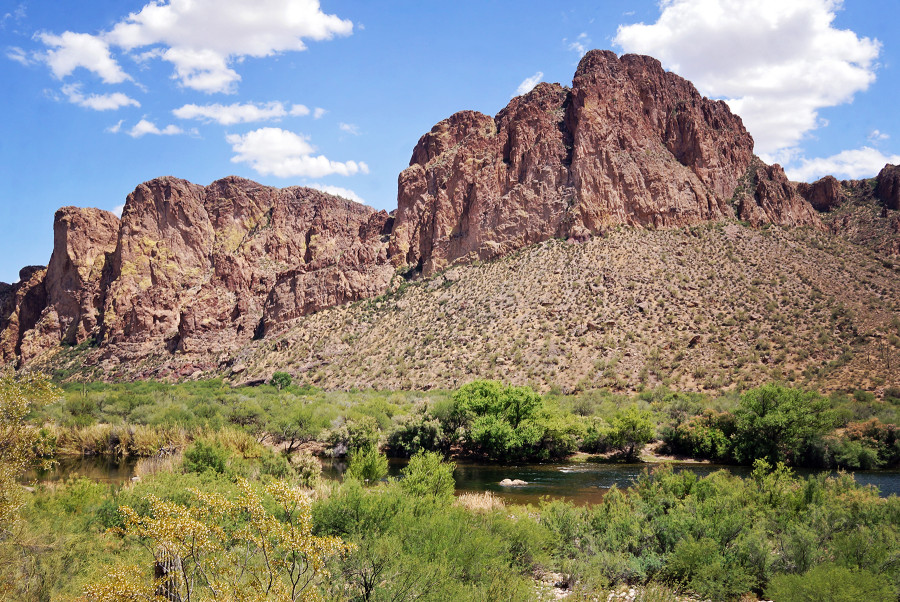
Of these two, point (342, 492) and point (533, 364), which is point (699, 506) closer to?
point (342, 492)

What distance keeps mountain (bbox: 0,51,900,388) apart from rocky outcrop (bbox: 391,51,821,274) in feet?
1.04

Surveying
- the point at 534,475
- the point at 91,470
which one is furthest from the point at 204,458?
the point at 534,475

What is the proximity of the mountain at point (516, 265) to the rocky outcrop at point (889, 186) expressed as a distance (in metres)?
0.36

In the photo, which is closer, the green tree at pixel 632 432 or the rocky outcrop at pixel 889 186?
the green tree at pixel 632 432

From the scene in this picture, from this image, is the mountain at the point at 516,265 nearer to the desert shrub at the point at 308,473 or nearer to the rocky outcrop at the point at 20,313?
the rocky outcrop at the point at 20,313

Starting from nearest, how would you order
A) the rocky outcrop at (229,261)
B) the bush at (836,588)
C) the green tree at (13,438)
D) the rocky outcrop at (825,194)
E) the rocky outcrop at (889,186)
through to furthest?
1. the green tree at (13,438)
2. the bush at (836,588)
3. the rocky outcrop at (889,186)
4. the rocky outcrop at (825,194)
5. the rocky outcrop at (229,261)

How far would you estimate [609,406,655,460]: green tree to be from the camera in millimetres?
38906

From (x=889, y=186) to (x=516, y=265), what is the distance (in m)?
55.5

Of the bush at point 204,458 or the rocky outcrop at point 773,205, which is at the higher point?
the rocky outcrop at point 773,205

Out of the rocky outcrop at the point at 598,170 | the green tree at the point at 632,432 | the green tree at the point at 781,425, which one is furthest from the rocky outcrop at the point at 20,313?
the green tree at the point at 781,425

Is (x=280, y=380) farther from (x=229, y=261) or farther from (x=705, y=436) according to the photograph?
(x=705, y=436)

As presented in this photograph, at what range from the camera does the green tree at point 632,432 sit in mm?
38906

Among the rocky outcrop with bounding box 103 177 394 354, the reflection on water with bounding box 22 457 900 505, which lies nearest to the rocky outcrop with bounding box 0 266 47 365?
the rocky outcrop with bounding box 103 177 394 354

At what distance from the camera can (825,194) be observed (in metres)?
83.0
